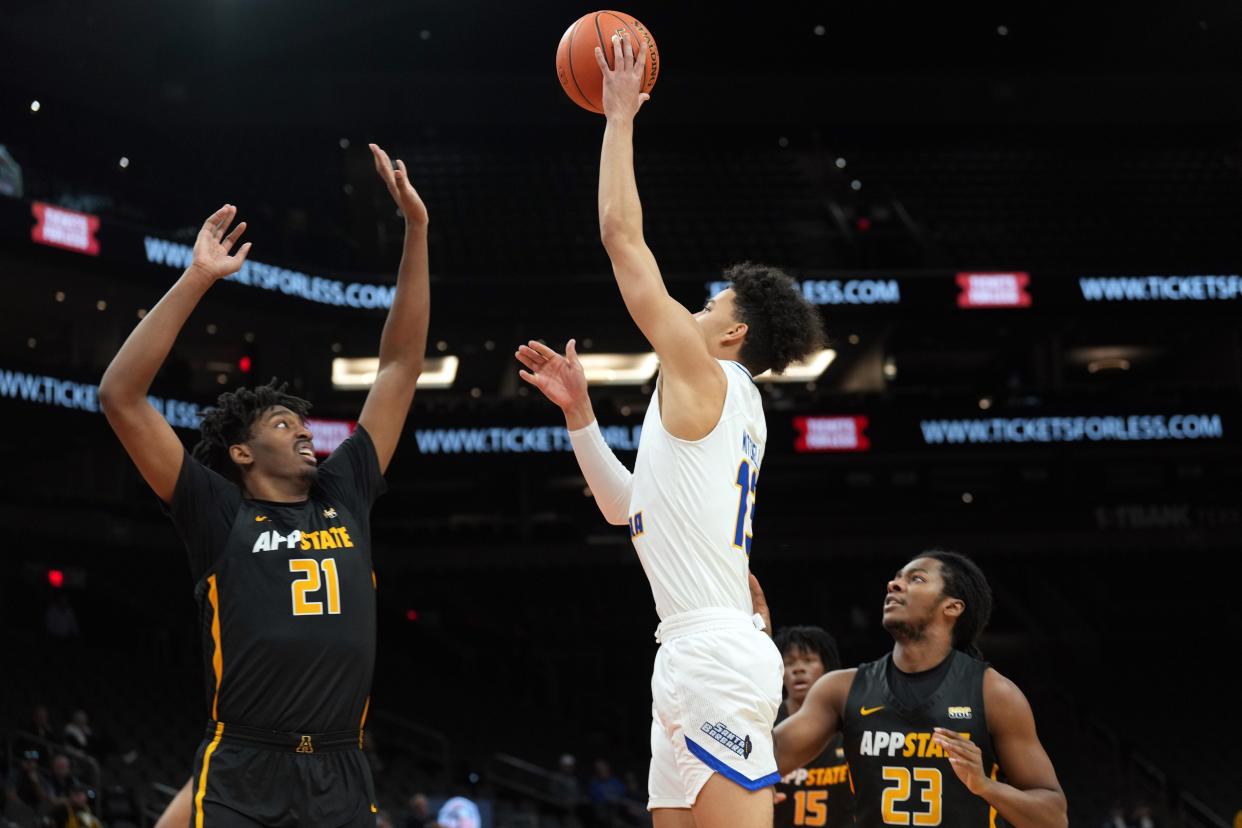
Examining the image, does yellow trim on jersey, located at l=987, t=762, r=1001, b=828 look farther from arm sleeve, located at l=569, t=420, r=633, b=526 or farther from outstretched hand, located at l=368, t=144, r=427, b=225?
outstretched hand, located at l=368, t=144, r=427, b=225

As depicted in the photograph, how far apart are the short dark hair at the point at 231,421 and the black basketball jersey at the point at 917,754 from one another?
2.14m

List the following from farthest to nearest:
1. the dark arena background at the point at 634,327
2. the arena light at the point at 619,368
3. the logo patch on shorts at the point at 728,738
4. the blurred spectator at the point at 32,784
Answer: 1. the arena light at the point at 619,368
2. the dark arena background at the point at 634,327
3. the blurred spectator at the point at 32,784
4. the logo patch on shorts at the point at 728,738

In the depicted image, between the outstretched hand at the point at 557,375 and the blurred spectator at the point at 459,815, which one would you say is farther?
the blurred spectator at the point at 459,815

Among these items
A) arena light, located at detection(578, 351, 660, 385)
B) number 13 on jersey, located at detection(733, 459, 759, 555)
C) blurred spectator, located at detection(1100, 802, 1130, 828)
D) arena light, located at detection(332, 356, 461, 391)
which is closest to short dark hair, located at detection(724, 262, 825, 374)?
number 13 on jersey, located at detection(733, 459, 759, 555)

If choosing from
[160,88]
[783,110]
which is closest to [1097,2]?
[783,110]

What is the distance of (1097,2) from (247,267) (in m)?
14.3

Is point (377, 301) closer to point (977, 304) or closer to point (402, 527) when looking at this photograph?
point (402, 527)

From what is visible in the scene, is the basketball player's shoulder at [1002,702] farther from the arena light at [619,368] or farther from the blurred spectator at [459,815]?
the arena light at [619,368]

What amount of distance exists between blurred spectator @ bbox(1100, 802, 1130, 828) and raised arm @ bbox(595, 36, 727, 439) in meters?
15.3

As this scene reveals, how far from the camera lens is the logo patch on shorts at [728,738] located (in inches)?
148

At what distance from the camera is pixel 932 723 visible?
484 centimetres

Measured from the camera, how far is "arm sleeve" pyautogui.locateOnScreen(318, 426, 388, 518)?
14.4ft

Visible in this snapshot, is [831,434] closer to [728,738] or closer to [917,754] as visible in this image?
[917,754]

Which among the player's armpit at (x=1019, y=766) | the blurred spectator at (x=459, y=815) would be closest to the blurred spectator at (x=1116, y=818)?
the blurred spectator at (x=459, y=815)
